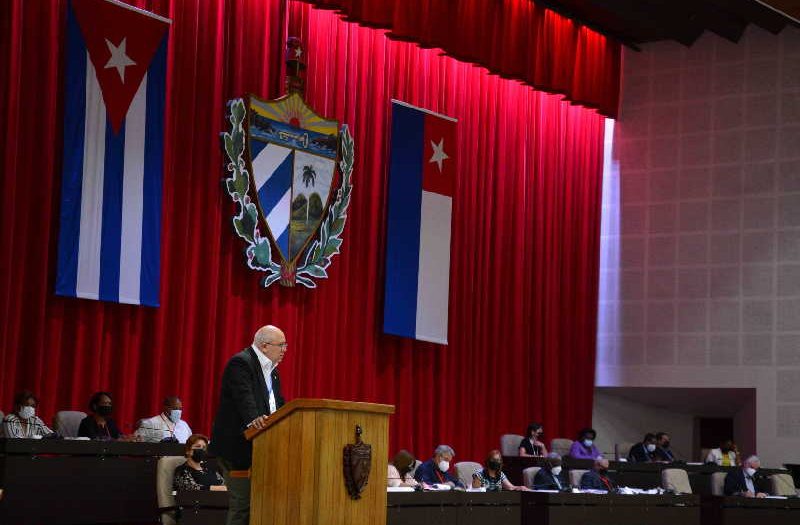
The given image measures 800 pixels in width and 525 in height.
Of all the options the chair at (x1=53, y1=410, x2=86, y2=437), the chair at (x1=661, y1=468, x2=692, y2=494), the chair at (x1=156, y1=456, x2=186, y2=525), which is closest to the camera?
the chair at (x1=156, y1=456, x2=186, y2=525)

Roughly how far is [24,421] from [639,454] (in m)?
8.76

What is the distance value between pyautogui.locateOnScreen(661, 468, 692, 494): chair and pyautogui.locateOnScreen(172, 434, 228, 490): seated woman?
5.87 metres

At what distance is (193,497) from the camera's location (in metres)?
7.34

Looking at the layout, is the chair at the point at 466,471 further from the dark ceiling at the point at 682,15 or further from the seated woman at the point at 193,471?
the dark ceiling at the point at 682,15

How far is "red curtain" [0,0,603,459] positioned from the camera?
10.2 meters

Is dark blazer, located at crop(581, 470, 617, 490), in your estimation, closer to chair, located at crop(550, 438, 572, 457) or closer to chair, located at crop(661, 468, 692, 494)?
chair, located at crop(661, 468, 692, 494)

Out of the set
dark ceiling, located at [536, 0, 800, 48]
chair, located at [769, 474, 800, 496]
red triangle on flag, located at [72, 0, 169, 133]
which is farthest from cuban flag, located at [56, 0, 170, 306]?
chair, located at [769, 474, 800, 496]

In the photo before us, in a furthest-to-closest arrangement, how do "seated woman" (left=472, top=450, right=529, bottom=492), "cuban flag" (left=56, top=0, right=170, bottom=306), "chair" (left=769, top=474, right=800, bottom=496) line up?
"chair" (left=769, top=474, right=800, bottom=496) → "seated woman" (left=472, top=450, right=529, bottom=492) → "cuban flag" (left=56, top=0, right=170, bottom=306)

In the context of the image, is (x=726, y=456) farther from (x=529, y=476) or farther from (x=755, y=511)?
(x=529, y=476)

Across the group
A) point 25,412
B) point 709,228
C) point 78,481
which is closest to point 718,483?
point 709,228

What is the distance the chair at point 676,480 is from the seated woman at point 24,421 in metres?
6.58

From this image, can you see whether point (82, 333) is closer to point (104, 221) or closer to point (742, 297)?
point (104, 221)

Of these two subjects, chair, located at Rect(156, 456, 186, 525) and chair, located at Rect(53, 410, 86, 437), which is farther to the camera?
chair, located at Rect(53, 410, 86, 437)

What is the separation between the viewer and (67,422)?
9547 millimetres
